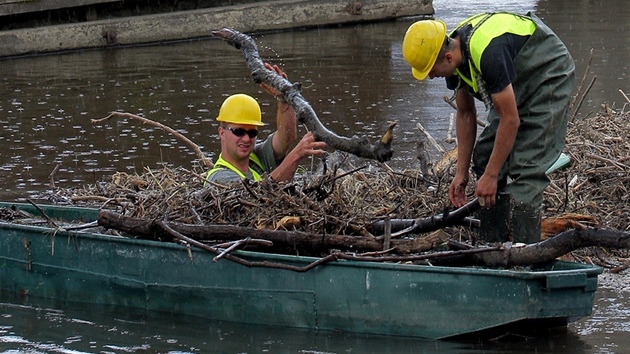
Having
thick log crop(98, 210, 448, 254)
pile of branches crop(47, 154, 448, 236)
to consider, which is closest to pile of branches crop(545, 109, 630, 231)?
pile of branches crop(47, 154, 448, 236)

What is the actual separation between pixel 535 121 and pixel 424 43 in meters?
0.82

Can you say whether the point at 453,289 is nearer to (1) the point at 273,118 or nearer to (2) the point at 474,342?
(2) the point at 474,342

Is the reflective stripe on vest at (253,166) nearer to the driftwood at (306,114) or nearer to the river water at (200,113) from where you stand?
the driftwood at (306,114)

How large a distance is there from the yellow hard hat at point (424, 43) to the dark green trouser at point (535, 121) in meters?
0.48

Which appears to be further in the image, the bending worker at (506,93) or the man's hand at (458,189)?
the man's hand at (458,189)

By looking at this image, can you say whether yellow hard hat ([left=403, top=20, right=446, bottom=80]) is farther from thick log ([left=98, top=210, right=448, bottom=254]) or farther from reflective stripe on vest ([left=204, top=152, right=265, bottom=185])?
reflective stripe on vest ([left=204, top=152, right=265, bottom=185])

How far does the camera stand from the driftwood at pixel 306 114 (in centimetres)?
673

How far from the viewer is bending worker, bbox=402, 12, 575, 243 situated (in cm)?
664

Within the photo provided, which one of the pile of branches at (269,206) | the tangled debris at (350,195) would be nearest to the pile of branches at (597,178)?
the tangled debris at (350,195)

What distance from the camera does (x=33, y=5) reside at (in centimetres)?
2138

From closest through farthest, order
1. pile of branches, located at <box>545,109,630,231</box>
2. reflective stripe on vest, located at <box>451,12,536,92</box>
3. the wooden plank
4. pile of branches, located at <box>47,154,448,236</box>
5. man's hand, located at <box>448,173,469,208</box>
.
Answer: reflective stripe on vest, located at <box>451,12,536,92</box> < pile of branches, located at <box>47,154,448,236</box> < man's hand, located at <box>448,173,469,208</box> < pile of branches, located at <box>545,109,630,231</box> < the wooden plank

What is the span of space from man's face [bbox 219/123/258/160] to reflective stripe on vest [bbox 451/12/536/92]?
165cm

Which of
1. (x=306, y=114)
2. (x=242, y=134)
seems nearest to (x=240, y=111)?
(x=242, y=134)

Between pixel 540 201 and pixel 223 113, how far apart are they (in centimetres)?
224
